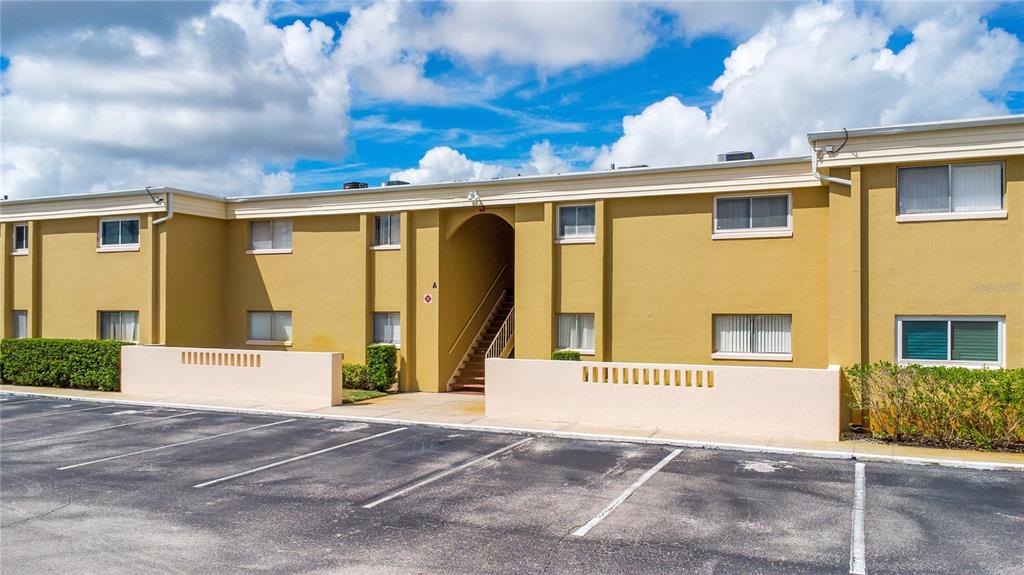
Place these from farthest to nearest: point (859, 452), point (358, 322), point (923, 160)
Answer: point (358, 322)
point (923, 160)
point (859, 452)

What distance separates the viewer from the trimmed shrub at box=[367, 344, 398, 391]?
20.1 metres

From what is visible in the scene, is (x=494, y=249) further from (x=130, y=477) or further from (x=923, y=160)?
(x=130, y=477)

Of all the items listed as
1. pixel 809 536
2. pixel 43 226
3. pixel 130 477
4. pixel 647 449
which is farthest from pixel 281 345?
pixel 809 536

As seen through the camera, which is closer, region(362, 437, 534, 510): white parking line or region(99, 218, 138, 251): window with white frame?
region(362, 437, 534, 510): white parking line

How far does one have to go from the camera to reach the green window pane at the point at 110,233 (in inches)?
901

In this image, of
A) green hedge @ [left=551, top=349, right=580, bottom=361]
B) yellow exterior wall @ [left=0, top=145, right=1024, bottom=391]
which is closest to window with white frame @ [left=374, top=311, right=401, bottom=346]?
yellow exterior wall @ [left=0, top=145, right=1024, bottom=391]

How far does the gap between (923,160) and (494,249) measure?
40.3 feet

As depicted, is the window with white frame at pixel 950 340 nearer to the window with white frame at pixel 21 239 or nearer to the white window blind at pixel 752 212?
the white window blind at pixel 752 212

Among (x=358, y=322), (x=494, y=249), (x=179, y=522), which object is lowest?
(x=179, y=522)

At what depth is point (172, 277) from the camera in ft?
71.9

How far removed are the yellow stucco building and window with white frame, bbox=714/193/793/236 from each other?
0.13 feet

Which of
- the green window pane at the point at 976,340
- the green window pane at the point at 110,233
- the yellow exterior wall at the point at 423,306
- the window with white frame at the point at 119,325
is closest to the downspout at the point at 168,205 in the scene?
the green window pane at the point at 110,233

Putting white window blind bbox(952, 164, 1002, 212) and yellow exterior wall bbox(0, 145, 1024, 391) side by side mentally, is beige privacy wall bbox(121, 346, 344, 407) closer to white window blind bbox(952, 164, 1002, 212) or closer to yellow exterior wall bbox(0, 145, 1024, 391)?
yellow exterior wall bbox(0, 145, 1024, 391)

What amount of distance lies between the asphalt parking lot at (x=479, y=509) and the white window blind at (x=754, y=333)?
533 cm
